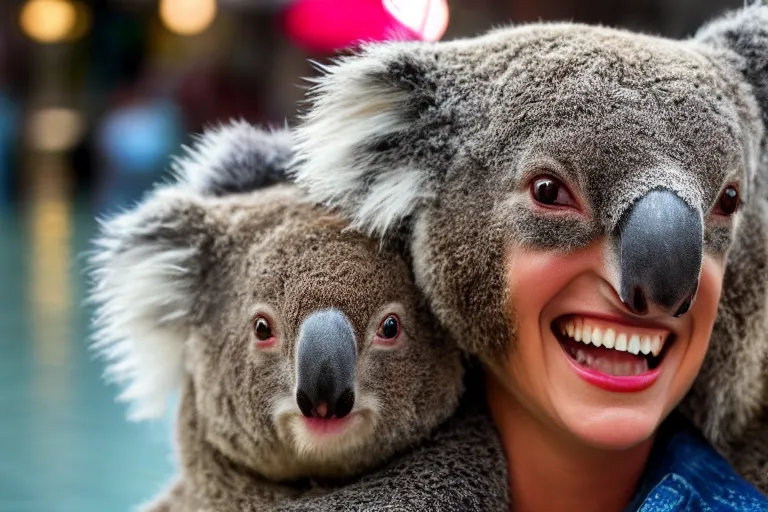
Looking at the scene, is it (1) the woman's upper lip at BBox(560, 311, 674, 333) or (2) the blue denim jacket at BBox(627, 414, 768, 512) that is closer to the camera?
(1) the woman's upper lip at BBox(560, 311, 674, 333)

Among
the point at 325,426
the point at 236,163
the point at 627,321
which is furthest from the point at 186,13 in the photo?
the point at 627,321

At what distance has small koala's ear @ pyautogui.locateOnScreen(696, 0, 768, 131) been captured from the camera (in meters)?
1.44

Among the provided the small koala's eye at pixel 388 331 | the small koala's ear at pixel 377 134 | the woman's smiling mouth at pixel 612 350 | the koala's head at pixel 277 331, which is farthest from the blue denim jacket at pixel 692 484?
the small koala's ear at pixel 377 134

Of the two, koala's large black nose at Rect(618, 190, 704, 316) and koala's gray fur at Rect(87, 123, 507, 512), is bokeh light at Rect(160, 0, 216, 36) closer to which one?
koala's gray fur at Rect(87, 123, 507, 512)

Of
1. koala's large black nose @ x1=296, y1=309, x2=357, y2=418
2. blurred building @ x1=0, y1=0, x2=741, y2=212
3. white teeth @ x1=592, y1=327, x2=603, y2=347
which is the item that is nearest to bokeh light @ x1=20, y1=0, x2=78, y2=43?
blurred building @ x1=0, y1=0, x2=741, y2=212

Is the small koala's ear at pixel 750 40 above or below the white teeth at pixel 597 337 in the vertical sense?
above

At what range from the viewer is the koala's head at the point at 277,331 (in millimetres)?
1360

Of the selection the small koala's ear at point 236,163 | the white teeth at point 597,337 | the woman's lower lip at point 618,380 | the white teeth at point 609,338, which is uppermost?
the small koala's ear at point 236,163

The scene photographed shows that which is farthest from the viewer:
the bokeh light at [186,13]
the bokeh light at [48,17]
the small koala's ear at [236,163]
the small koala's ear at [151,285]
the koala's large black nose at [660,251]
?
the bokeh light at [48,17]

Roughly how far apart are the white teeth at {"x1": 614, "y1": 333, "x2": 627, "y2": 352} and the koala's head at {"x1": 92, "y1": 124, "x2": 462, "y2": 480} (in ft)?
0.82

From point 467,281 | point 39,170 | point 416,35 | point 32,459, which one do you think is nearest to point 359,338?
point 467,281

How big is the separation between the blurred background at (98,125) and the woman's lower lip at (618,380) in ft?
2.10

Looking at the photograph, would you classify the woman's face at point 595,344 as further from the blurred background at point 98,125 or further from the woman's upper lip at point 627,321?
the blurred background at point 98,125

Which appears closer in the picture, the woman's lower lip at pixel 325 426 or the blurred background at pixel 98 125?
the woman's lower lip at pixel 325 426
